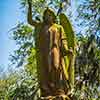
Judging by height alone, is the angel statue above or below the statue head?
below

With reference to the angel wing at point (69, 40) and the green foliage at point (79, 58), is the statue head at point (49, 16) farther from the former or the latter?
the green foliage at point (79, 58)

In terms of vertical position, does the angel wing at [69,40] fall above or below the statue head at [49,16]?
below

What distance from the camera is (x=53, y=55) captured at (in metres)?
7.98

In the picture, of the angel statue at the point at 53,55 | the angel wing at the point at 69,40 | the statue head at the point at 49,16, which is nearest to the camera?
the angel statue at the point at 53,55

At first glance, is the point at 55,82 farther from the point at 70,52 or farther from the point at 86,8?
the point at 86,8

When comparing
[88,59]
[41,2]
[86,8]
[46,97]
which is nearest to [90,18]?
[86,8]

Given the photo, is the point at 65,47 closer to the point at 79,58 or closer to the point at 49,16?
the point at 49,16

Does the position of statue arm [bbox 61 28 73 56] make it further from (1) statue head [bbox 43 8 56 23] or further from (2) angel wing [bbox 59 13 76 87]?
(1) statue head [bbox 43 8 56 23]

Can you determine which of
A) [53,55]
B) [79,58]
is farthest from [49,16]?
[79,58]

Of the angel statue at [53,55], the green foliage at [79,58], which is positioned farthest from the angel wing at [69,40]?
the green foliage at [79,58]

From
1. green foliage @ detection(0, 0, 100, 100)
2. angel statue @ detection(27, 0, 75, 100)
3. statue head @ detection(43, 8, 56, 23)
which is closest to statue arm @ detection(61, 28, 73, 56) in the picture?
angel statue @ detection(27, 0, 75, 100)

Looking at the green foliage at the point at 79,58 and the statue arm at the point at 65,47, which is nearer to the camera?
the statue arm at the point at 65,47

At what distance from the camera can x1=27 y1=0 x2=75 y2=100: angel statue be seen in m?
7.79

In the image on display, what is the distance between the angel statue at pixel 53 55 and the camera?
7.79 meters
